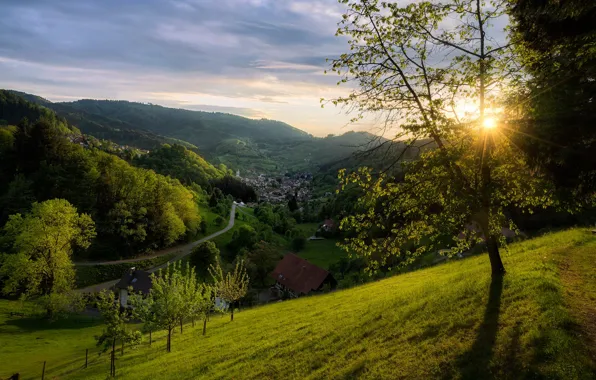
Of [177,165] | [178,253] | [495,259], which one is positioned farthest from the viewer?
[177,165]

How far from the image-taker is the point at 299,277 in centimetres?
5981

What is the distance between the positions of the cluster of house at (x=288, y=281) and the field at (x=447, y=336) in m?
34.0

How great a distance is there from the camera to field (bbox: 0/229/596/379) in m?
9.05

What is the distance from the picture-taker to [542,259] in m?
16.8

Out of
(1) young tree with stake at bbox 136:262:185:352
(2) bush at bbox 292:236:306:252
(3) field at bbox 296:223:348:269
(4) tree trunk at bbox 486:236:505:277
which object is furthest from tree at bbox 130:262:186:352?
(2) bush at bbox 292:236:306:252

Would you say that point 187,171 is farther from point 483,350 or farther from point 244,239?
point 483,350

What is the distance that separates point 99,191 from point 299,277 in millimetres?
49692

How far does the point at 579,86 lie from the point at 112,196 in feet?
269

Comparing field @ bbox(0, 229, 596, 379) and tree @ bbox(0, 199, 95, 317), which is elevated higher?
field @ bbox(0, 229, 596, 379)

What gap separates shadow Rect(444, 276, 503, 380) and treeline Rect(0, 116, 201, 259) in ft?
237

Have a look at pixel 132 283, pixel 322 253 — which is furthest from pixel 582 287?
pixel 322 253

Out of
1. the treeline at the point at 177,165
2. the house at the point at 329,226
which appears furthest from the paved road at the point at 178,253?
the treeline at the point at 177,165

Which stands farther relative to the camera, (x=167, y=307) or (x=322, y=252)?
(x=322, y=252)

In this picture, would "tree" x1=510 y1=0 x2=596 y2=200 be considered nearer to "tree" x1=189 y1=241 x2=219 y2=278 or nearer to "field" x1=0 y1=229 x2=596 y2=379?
"field" x1=0 y1=229 x2=596 y2=379
